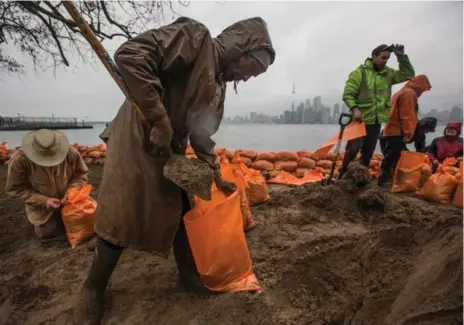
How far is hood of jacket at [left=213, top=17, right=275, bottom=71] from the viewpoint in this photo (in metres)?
1.52

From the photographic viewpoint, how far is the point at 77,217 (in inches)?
104

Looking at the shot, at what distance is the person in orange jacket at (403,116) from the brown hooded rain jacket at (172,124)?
335cm

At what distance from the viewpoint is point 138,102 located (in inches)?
52.4

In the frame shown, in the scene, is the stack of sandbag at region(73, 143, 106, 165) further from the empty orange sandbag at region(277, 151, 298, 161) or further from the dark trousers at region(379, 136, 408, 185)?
the dark trousers at region(379, 136, 408, 185)

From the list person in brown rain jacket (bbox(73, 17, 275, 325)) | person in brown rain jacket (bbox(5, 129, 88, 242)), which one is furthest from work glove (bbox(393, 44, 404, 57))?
person in brown rain jacket (bbox(5, 129, 88, 242))

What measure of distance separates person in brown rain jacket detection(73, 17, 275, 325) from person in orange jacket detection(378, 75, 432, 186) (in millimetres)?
3343

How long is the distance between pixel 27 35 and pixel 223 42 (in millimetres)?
5976

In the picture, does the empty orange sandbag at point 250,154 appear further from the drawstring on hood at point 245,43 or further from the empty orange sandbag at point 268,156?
the drawstring on hood at point 245,43

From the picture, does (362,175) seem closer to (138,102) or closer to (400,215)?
(400,215)

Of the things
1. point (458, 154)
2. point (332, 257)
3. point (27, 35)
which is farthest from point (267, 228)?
point (27, 35)

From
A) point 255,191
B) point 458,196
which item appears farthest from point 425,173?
point 255,191

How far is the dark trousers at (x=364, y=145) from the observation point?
408 centimetres

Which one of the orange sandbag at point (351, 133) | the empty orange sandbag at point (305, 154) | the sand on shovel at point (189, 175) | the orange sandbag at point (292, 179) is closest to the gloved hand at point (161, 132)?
the sand on shovel at point (189, 175)

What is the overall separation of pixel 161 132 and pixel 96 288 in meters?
0.96
